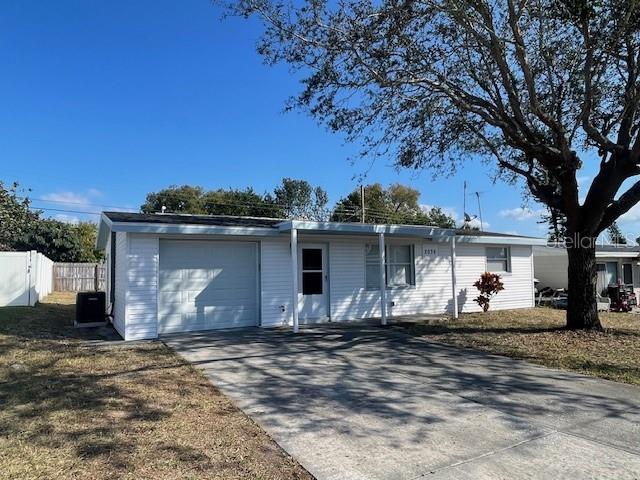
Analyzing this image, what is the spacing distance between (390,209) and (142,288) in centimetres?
4045

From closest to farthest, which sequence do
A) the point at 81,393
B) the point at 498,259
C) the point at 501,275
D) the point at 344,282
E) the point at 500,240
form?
the point at 81,393 < the point at 344,282 < the point at 500,240 < the point at 501,275 < the point at 498,259

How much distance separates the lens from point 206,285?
37.7 feet

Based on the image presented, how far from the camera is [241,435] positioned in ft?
15.2

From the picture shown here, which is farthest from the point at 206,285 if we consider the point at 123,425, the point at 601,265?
the point at 601,265

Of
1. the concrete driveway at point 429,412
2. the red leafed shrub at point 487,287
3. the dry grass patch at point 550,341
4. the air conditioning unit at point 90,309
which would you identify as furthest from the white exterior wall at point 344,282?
the concrete driveway at point 429,412

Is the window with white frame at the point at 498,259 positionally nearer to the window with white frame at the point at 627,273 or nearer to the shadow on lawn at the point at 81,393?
the shadow on lawn at the point at 81,393

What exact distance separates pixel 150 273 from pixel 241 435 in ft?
21.9

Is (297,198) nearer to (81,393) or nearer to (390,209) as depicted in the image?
(390,209)

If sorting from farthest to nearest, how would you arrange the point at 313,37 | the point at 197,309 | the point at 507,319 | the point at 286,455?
the point at 507,319
the point at 197,309
the point at 313,37
the point at 286,455

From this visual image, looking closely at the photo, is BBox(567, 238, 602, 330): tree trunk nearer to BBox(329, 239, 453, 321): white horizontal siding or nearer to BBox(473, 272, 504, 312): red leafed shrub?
BBox(473, 272, 504, 312): red leafed shrub

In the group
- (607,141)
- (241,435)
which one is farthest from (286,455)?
(607,141)

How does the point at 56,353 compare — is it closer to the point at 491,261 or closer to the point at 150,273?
the point at 150,273

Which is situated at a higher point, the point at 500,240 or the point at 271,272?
the point at 500,240

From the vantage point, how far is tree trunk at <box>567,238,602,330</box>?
34.4ft
